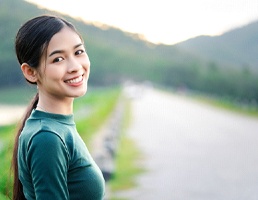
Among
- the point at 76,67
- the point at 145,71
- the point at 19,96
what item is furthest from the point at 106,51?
the point at 76,67

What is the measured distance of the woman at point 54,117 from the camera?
4.38 ft

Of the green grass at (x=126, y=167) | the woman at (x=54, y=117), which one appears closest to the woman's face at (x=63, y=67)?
the woman at (x=54, y=117)

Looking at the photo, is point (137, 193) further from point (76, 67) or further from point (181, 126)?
point (181, 126)

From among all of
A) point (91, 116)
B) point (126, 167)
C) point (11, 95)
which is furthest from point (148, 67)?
point (126, 167)

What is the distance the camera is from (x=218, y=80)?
1416 inches

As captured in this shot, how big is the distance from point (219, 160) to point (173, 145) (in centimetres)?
197

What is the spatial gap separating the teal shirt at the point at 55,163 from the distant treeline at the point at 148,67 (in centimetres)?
774

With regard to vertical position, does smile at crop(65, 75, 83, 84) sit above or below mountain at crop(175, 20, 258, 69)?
below

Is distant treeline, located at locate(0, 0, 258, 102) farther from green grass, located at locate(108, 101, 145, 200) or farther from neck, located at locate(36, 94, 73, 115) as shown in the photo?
neck, located at locate(36, 94, 73, 115)

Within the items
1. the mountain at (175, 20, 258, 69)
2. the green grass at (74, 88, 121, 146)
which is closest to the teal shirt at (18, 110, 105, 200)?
the green grass at (74, 88, 121, 146)

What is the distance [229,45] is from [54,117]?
88.1 metres

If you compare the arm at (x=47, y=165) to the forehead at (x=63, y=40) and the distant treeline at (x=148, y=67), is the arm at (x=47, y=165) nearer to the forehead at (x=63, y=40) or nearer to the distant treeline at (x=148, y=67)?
the forehead at (x=63, y=40)

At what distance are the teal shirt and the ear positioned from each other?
11cm

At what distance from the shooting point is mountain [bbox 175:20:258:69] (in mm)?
71875
